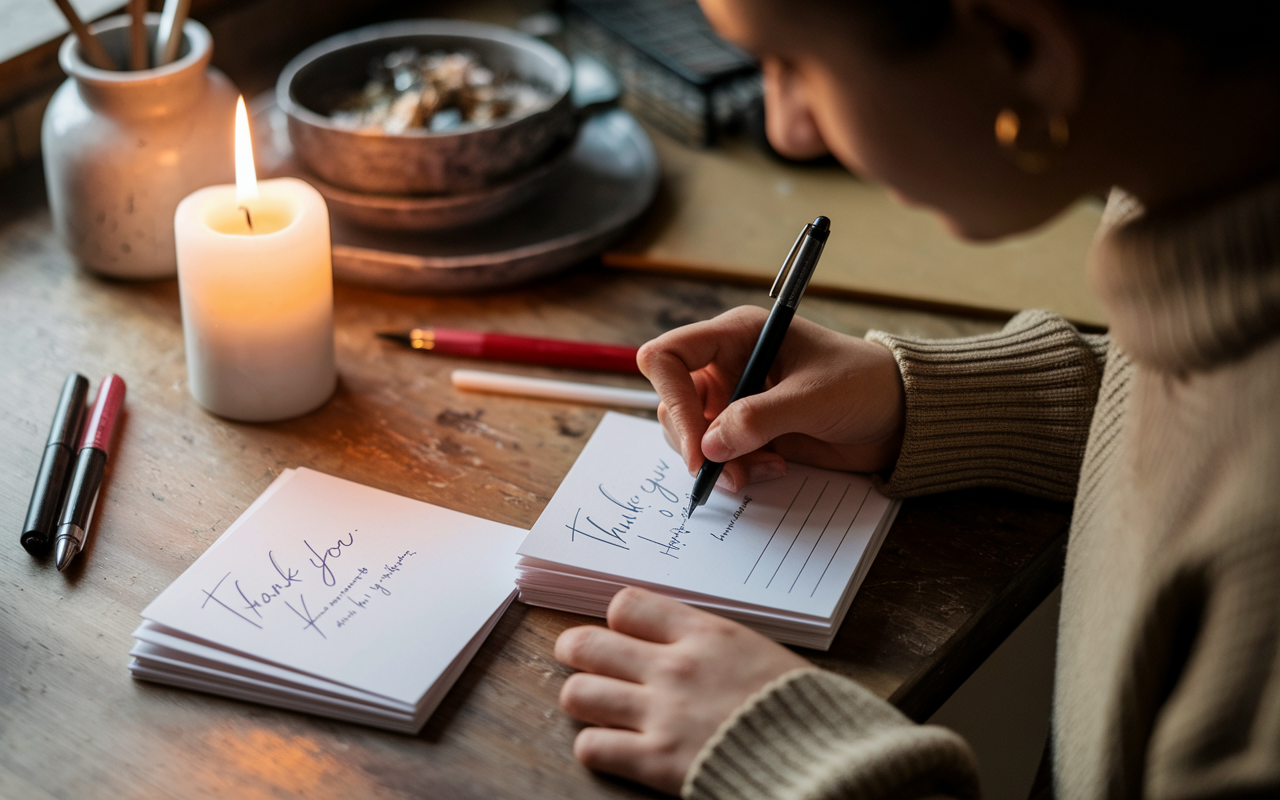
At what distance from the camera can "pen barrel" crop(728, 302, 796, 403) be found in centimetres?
76

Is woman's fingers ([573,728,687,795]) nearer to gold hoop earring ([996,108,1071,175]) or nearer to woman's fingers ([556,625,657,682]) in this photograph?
woman's fingers ([556,625,657,682])

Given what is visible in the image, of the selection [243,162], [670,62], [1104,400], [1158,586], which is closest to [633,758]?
[1158,586]

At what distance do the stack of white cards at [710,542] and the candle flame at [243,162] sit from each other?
0.34 m

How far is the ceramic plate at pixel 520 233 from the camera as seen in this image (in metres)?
0.98

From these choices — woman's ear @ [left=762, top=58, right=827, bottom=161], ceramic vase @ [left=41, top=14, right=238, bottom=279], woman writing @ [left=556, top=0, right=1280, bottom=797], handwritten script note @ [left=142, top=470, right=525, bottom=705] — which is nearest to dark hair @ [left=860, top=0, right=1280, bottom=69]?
woman writing @ [left=556, top=0, right=1280, bottom=797]

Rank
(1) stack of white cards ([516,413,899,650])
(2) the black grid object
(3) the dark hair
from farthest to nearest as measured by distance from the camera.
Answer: (2) the black grid object
(1) stack of white cards ([516,413,899,650])
(3) the dark hair

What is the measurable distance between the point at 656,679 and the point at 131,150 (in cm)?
69

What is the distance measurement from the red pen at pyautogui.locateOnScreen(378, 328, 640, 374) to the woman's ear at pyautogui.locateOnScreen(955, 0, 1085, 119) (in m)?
0.49

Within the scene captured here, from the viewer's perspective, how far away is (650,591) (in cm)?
67

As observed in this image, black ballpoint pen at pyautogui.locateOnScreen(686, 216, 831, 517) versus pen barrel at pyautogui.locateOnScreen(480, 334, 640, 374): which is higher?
black ballpoint pen at pyautogui.locateOnScreen(686, 216, 831, 517)

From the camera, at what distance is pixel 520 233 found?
1063mm

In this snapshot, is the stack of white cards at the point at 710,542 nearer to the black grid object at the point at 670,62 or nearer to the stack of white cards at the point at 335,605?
the stack of white cards at the point at 335,605

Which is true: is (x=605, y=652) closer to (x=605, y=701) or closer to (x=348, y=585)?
(x=605, y=701)

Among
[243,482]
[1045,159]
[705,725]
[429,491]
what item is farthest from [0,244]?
[1045,159]
